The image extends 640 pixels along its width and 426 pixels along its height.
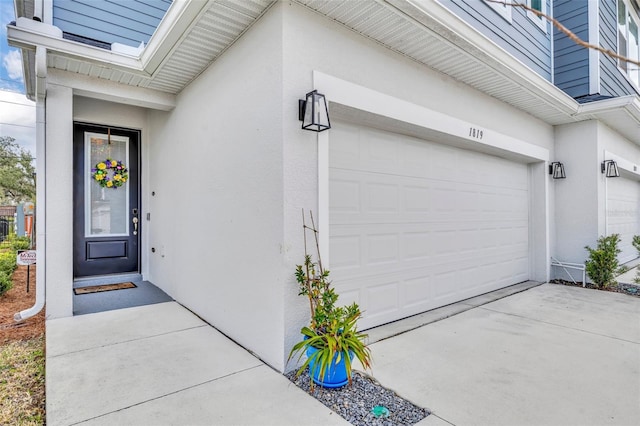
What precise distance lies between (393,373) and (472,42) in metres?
3.16

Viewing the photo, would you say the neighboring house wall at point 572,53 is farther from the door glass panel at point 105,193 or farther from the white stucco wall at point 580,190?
the door glass panel at point 105,193

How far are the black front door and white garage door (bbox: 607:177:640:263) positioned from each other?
27.3 feet

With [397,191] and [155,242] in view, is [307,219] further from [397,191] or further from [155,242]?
[155,242]

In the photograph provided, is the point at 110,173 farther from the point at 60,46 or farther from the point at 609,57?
the point at 609,57

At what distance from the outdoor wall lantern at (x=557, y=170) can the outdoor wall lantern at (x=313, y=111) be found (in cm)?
516

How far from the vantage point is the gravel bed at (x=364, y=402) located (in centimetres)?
213

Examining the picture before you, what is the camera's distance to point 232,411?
2.20 m

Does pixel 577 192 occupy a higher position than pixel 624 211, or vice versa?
pixel 577 192

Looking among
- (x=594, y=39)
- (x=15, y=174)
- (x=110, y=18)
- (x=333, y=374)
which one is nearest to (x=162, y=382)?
(x=333, y=374)

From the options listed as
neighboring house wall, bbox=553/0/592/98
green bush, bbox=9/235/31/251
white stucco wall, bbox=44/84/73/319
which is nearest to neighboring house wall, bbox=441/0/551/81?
neighboring house wall, bbox=553/0/592/98

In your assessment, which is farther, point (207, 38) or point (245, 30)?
point (207, 38)

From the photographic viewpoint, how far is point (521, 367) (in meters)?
2.79

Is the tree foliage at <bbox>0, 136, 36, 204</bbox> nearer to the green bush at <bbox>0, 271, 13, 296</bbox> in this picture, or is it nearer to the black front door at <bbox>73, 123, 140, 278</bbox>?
the black front door at <bbox>73, 123, 140, 278</bbox>

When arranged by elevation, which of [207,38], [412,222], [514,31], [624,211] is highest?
[514,31]
